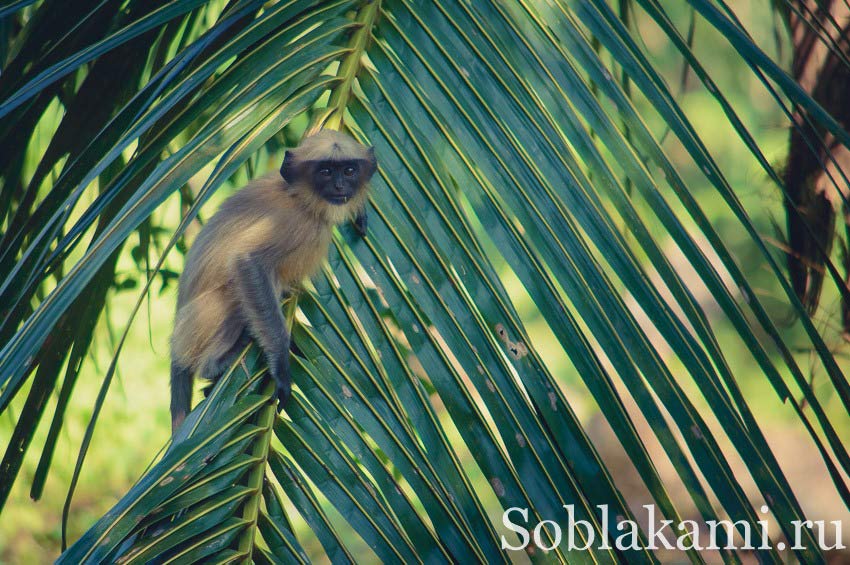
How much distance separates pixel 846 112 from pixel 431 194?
2.59 meters

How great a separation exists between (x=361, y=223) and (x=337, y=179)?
19.8 inches

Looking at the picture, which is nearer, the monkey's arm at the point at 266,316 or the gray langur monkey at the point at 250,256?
the monkey's arm at the point at 266,316

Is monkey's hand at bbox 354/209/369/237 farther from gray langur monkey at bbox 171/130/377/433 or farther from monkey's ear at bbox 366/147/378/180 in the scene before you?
gray langur monkey at bbox 171/130/377/433

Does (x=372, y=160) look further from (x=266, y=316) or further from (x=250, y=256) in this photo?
(x=250, y=256)

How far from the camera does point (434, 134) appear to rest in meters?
1.65

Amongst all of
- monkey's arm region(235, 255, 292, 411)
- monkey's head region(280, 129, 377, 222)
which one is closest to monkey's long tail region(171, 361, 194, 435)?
monkey's arm region(235, 255, 292, 411)

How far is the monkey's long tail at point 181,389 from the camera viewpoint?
2.48 m

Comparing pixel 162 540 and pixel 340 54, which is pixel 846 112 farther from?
pixel 162 540

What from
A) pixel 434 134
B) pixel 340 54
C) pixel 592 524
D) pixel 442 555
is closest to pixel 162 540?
pixel 442 555

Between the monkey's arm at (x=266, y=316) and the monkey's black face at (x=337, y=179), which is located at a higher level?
the monkey's black face at (x=337, y=179)

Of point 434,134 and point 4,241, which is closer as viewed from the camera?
point 434,134

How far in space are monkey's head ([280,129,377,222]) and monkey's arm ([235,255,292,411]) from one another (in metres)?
0.26

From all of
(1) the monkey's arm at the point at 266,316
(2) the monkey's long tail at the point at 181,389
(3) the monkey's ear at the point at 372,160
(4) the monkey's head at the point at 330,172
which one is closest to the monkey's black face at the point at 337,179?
(4) the monkey's head at the point at 330,172

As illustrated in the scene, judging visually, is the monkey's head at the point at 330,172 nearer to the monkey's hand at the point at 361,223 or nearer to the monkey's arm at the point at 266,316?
the monkey's hand at the point at 361,223
